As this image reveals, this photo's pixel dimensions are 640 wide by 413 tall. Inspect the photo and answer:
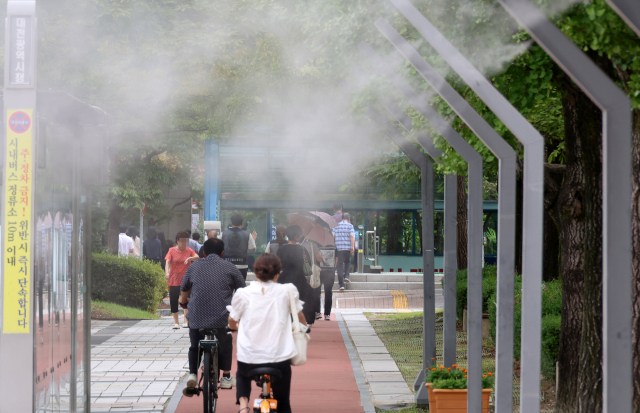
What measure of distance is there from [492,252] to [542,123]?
52.7 ft

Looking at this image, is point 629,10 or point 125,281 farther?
point 125,281

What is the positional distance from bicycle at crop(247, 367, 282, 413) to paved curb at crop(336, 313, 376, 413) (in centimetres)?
224

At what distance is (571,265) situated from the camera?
276 inches

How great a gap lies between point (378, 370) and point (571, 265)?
8.79ft

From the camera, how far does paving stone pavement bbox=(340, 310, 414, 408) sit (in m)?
7.15

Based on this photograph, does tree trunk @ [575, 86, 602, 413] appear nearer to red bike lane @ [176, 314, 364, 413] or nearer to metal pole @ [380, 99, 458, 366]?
metal pole @ [380, 99, 458, 366]

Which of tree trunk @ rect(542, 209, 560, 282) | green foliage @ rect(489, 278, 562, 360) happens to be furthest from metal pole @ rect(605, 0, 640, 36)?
tree trunk @ rect(542, 209, 560, 282)

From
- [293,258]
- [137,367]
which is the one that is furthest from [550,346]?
[137,367]

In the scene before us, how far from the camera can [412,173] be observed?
43.7 feet

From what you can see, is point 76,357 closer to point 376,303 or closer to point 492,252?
point 376,303

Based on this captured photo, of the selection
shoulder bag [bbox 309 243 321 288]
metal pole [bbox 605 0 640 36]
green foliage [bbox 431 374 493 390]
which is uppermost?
metal pole [bbox 605 0 640 36]

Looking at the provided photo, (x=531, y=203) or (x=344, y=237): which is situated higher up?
(x=531, y=203)

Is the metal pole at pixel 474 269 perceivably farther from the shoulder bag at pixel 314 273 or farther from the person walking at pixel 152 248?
the person walking at pixel 152 248

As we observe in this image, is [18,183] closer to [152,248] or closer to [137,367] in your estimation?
[137,367]
